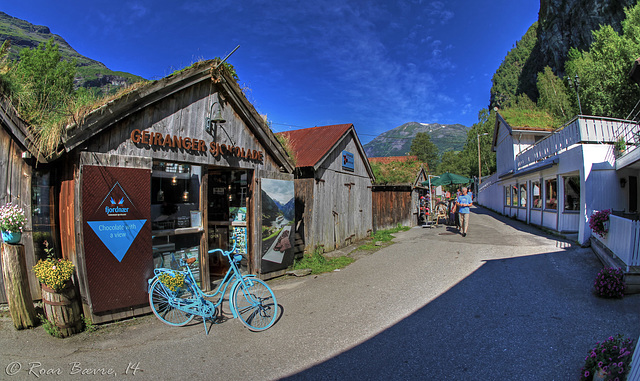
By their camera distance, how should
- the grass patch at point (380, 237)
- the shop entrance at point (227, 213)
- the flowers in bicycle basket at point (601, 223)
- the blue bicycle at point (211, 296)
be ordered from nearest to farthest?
the blue bicycle at point (211, 296) < the shop entrance at point (227, 213) < the flowers in bicycle basket at point (601, 223) < the grass patch at point (380, 237)

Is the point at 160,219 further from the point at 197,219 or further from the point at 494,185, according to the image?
the point at 494,185

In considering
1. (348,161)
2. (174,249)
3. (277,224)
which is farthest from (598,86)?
(174,249)

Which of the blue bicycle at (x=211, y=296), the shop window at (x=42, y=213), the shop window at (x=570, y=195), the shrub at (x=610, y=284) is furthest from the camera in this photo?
the shop window at (x=570, y=195)

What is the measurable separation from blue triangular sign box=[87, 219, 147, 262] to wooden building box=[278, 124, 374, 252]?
493 cm

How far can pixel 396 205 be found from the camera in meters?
18.4

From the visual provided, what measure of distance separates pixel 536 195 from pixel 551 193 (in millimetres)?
2350

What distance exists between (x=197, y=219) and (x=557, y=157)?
1301cm

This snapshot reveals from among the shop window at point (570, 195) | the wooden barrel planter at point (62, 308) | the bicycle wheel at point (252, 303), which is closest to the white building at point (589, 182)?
the shop window at point (570, 195)

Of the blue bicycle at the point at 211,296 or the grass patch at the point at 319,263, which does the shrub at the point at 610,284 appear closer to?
the grass patch at the point at 319,263

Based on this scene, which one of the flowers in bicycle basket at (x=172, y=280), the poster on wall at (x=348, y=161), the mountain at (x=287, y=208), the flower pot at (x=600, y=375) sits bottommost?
the flower pot at (x=600, y=375)

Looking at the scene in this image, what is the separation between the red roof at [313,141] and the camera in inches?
414

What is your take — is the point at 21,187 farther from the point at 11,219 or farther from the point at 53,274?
the point at 53,274

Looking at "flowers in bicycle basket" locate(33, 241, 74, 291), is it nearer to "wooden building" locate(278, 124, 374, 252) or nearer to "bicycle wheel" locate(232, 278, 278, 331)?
"bicycle wheel" locate(232, 278, 278, 331)

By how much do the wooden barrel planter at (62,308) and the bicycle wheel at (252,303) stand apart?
85.3 inches
